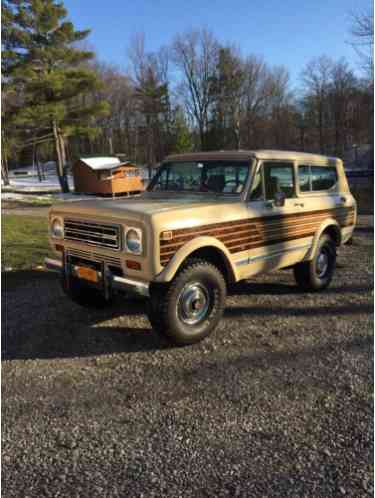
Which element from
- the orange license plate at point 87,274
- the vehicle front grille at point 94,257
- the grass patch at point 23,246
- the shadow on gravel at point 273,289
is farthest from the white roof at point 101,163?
the orange license plate at point 87,274

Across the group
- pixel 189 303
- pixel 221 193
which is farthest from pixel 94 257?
pixel 221 193

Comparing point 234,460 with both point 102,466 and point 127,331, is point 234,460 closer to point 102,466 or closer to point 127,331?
point 102,466

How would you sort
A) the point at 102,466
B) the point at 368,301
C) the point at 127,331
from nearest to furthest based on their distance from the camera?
the point at 102,466 < the point at 127,331 < the point at 368,301

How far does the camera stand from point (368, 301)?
5.31 m

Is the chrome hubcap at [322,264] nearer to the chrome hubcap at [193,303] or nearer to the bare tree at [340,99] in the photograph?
the chrome hubcap at [193,303]

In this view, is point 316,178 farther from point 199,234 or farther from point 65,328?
point 65,328

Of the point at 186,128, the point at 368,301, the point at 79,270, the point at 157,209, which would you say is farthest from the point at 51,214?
the point at 186,128

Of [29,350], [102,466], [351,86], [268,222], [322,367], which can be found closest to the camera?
[102,466]

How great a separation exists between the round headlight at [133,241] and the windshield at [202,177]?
4.89 ft

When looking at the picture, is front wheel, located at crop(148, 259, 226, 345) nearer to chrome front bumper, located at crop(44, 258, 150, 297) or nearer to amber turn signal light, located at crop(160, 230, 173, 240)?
chrome front bumper, located at crop(44, 258, 150, 297)

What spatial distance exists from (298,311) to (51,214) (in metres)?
3.18

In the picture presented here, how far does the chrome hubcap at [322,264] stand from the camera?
568 cm

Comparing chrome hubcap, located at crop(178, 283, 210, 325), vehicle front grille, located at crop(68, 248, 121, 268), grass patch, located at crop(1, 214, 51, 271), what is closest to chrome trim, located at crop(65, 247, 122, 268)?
vehicle front grille, located at crop(68, 248, 121, 268)

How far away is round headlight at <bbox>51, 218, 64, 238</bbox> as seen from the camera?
4.43 metres
